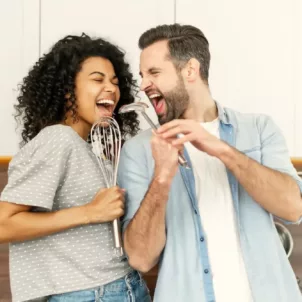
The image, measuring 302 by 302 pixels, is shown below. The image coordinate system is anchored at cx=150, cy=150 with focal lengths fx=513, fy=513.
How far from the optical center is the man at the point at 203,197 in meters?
1.04

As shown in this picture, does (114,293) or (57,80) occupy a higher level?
(57,80)

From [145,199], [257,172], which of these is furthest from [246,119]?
[145,199]

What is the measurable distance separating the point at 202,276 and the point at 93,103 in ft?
1.58

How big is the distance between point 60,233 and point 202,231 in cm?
31

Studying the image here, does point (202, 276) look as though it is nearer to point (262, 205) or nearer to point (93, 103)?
point (262, 205)

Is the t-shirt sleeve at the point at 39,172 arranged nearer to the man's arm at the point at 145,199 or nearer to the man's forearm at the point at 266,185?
the man's arm at the point at 145,199

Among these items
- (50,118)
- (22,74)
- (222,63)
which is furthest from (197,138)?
(22,74)

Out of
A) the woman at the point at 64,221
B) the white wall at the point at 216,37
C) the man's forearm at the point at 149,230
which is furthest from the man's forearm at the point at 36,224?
the white wall at the point at 216,37

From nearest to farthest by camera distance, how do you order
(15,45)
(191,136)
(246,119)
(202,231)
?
(191,136)
(202,231)
(246,119)
(15,45)

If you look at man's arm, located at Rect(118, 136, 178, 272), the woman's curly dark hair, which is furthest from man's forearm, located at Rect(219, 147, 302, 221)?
the woman's curly dark hair

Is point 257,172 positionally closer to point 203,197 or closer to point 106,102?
point 203,197

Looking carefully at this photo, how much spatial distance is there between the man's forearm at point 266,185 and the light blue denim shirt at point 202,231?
0.17ft

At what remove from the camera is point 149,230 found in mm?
1072

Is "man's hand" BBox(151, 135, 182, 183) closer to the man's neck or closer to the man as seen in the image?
the man
